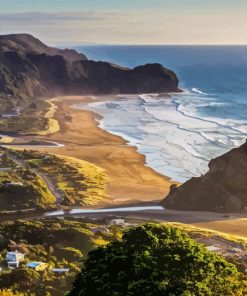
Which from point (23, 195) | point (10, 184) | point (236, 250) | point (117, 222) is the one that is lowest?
point (23, 195)

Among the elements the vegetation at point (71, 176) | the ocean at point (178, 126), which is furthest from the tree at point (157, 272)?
the ocean at point (178, 126)

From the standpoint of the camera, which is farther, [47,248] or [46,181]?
[46,181]

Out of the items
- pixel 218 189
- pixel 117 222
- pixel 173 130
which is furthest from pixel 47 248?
pixel 173 130

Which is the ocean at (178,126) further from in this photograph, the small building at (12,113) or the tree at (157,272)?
the tree at (157,272)

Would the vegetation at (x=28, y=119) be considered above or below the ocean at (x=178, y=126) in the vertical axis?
below

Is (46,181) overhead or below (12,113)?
overhead

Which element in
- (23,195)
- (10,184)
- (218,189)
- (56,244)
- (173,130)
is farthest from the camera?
(173,130)

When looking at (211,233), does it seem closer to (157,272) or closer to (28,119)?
(157,272)

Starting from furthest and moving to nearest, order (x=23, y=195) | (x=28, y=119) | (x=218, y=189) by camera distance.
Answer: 1. (x=28, y=119)
2. (x=218, y=189)
3. (x=23, y=195)
